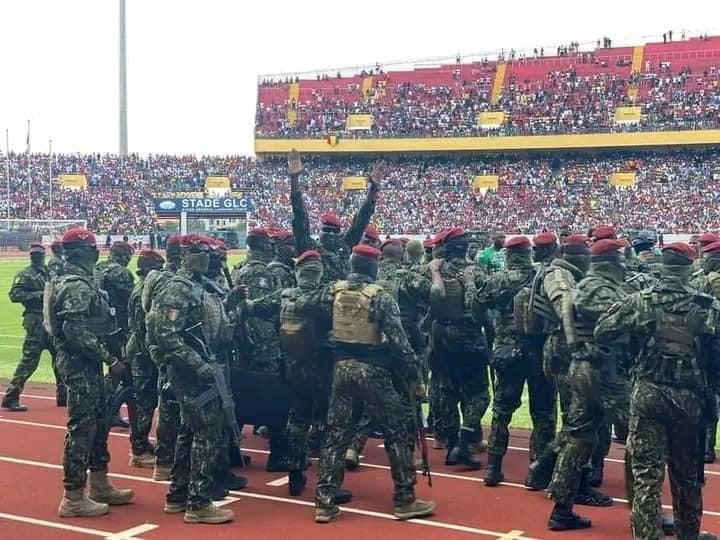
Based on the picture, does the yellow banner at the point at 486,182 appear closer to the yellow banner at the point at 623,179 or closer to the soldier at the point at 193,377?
the yellow banner at the point at 623,179

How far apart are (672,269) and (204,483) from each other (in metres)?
3.63

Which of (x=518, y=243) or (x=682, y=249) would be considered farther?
(x=518, y=243)

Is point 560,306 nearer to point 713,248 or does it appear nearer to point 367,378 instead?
point 367,378

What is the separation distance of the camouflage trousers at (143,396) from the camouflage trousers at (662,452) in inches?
184

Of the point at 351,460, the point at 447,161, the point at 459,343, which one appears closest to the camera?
the point at 351,460

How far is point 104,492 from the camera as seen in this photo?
23.4ft

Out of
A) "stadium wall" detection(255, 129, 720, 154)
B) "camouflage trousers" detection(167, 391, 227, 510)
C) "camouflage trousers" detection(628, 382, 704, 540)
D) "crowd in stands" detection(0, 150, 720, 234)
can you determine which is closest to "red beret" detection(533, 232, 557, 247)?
"camouflage trousers" detection(628, 382, 704, 540)

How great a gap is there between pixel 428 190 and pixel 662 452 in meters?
40.7

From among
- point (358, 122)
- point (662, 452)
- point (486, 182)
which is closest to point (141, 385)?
point (662, 452)

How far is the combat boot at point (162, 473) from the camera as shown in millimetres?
7750

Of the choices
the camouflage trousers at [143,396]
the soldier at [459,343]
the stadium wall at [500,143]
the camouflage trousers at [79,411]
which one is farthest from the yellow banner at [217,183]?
the camouflage trousers at [79,411]

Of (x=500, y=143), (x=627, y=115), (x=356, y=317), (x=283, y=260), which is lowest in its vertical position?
(x=356, y=317)

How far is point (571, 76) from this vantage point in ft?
151

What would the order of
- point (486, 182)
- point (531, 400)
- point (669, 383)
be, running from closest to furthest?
point (669, 383) → point (531, 400) → point (486, 182)
